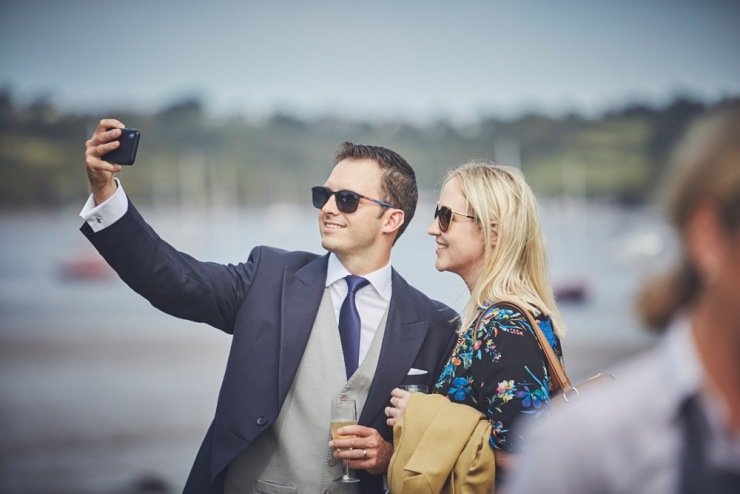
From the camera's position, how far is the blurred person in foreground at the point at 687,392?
1.14 metres

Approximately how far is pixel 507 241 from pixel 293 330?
0.75 meters

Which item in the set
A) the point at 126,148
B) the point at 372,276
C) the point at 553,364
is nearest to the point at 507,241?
the point at 553,364

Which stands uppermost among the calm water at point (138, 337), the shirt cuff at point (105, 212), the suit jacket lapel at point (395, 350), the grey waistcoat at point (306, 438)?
the shirt cuff at point (105, 212)

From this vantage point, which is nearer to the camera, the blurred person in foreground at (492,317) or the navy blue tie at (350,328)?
the blurred person in foreground at (492,317)

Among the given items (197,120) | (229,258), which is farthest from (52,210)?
(229,258)

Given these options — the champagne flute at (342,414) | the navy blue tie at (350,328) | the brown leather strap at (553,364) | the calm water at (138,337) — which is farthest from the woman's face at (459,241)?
the champagne flute at (342,414)

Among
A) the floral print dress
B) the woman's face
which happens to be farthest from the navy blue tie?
the floral print dress

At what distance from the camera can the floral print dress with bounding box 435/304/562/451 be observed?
8.36 feet

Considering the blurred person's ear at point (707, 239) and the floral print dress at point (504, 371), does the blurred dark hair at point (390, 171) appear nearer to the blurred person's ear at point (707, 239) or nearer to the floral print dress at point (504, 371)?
the floral print dress at point (504, 371)

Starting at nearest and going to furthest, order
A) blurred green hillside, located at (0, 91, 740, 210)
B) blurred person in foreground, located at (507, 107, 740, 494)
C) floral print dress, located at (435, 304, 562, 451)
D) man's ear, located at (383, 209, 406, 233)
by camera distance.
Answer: blurred person in foreground, located at (507, 107, 740, 494) < floral print dress, located at (435, 304, 562, 451) < man's ear, located at (383, 209, 406, 233) < blurred green hillside, located at (0, 91, 740, 210)

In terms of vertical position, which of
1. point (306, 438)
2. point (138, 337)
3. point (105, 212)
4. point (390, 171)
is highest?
point (390, 171)

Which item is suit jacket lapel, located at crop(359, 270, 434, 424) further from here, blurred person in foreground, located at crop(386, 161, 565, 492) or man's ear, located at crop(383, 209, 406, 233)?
man's ear, located at crop(383, 209, 406, 233)

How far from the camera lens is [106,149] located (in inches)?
107

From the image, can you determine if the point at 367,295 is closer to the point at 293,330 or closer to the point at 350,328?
the point at 350,328
